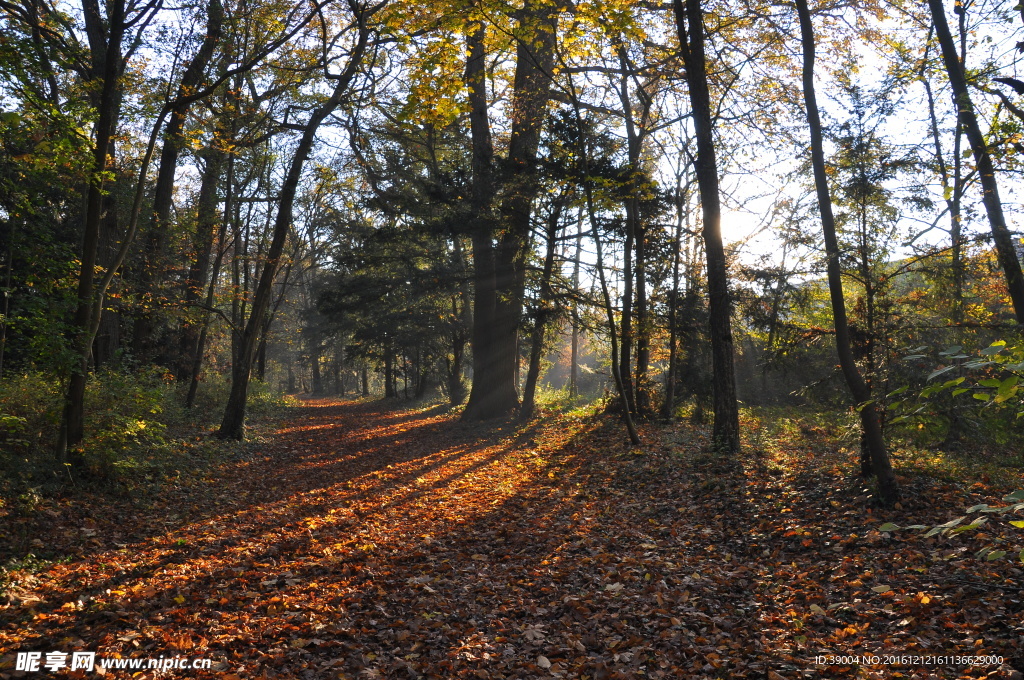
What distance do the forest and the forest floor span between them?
4cm

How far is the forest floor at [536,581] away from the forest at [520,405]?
0.04 m

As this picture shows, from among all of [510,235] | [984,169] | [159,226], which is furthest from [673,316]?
[159,226]

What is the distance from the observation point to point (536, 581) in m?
6.04

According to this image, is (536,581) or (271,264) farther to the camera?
(271,264)

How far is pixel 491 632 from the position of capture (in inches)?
195

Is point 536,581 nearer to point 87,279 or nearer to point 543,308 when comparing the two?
point 87,279

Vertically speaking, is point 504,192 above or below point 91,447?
above

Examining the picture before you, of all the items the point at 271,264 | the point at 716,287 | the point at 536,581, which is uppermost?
the point at 271,264

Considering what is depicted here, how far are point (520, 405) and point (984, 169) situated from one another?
13379 millimetres

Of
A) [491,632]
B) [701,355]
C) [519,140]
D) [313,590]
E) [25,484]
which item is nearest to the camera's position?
[491,632]

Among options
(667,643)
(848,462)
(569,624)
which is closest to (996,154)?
(848,462)

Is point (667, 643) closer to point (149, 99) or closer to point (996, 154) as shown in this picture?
point (996, 154)

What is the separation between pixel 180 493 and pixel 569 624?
6.46m

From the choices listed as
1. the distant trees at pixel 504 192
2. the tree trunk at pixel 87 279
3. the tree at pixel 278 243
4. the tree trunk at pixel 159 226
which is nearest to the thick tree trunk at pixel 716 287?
the distant trees at pixel 504 192
